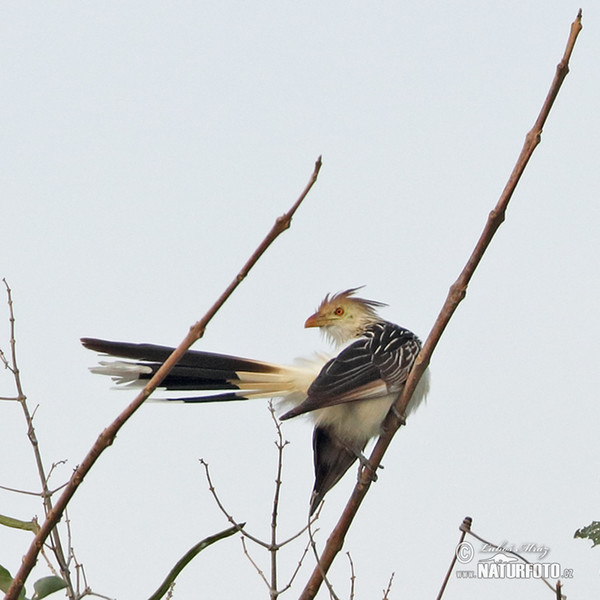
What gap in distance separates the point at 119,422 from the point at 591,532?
1463 millimetres

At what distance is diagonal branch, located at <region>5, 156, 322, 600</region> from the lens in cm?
137

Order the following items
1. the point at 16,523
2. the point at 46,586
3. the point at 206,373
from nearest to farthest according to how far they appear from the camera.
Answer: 1. the point at 46,586
2. the point at 16,523
3. the point at 206,373

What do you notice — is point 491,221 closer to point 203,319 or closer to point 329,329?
point 203,319

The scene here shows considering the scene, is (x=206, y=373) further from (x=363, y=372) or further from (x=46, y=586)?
(x=46, y=586)

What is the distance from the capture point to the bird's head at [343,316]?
15.8ft

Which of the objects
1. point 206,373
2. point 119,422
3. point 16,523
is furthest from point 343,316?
point 119,422

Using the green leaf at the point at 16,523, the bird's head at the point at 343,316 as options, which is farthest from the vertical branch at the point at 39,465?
the bird's head at the point at 343,316

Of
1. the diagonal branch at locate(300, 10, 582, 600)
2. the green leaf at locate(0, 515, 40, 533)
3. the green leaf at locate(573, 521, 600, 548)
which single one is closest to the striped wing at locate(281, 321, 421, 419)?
the diagonal branch at locate(300, 10, 582, 600)

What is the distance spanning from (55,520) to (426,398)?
10.1ft

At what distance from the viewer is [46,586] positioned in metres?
1.77

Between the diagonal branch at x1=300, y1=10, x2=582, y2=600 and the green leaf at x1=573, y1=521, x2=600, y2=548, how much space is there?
0.60 metres

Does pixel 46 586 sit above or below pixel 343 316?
below

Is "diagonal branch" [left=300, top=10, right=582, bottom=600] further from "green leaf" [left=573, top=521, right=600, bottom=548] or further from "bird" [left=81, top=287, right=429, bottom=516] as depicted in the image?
"bird" [left=81, top=287, right=429, bottom=516]

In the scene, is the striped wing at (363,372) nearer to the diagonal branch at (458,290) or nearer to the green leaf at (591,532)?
the diagonal branch at (458,290)
